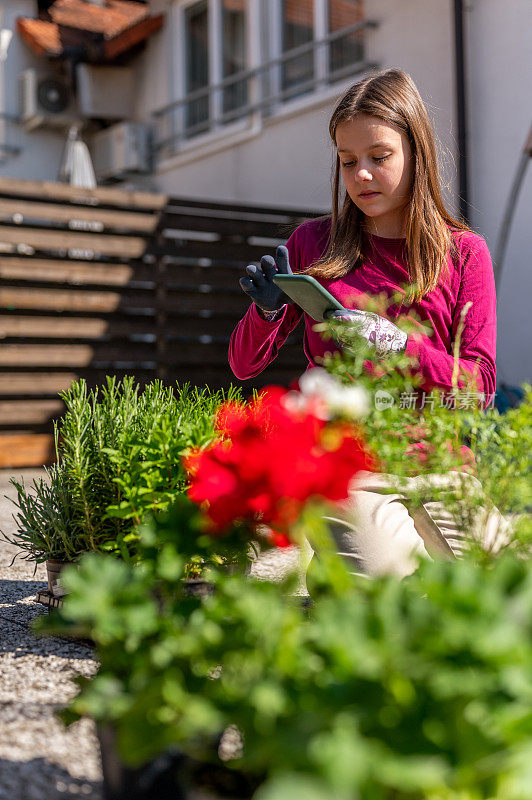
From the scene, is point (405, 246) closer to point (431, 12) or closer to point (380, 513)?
point (380, 513)

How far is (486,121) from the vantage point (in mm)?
6789

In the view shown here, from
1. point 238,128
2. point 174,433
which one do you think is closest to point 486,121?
point 238,128

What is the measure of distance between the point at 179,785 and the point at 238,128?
9116 mm

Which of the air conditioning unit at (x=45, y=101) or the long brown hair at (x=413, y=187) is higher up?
the air conditioning unit at (x=45, y=101)

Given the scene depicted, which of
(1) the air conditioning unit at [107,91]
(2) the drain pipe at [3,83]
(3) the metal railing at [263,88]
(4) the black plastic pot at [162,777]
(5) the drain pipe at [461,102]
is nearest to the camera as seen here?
(4) the black plastic pot at [162,777]

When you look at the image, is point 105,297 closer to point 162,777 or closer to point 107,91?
point 107,91

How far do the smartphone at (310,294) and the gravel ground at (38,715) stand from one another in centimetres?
86

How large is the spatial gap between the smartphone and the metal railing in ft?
21.8

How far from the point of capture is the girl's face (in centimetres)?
235

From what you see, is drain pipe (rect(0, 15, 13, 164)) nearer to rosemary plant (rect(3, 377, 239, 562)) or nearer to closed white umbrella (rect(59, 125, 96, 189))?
closed white umbrella (rect(59, 125, 96, 189))

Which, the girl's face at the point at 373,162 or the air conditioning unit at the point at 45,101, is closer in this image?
the girl's face at the point at 373,162

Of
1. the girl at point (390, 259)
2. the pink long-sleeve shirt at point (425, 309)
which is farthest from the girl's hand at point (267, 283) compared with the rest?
the pink long-sleeve shirt at point (425, 309)

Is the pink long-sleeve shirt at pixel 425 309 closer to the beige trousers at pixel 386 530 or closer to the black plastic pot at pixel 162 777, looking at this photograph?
the beige trousers at pixel 386 530

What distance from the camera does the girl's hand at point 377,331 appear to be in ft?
5.83
